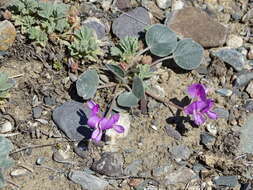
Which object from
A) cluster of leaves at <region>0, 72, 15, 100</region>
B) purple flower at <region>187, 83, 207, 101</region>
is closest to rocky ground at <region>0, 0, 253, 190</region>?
cluster of leaves at <region>0, 72, 15, 100</region>

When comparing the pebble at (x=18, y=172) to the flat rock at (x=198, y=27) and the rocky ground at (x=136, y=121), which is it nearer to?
the rocky ground at (x=136, y=121)

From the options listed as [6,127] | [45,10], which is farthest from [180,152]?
[45,10]

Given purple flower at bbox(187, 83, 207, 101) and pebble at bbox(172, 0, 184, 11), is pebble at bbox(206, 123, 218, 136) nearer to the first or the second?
purple flower at bbox(187, 83, 207, 101)

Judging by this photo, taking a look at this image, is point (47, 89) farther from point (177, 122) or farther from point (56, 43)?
point (177, 122)

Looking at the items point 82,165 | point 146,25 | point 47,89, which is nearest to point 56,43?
point 47,89

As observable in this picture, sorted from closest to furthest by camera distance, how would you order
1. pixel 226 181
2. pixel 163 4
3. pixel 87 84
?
pixel 226 181 < pixel 87 84 < pixel 163 4

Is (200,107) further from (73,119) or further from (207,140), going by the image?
(73,119)
